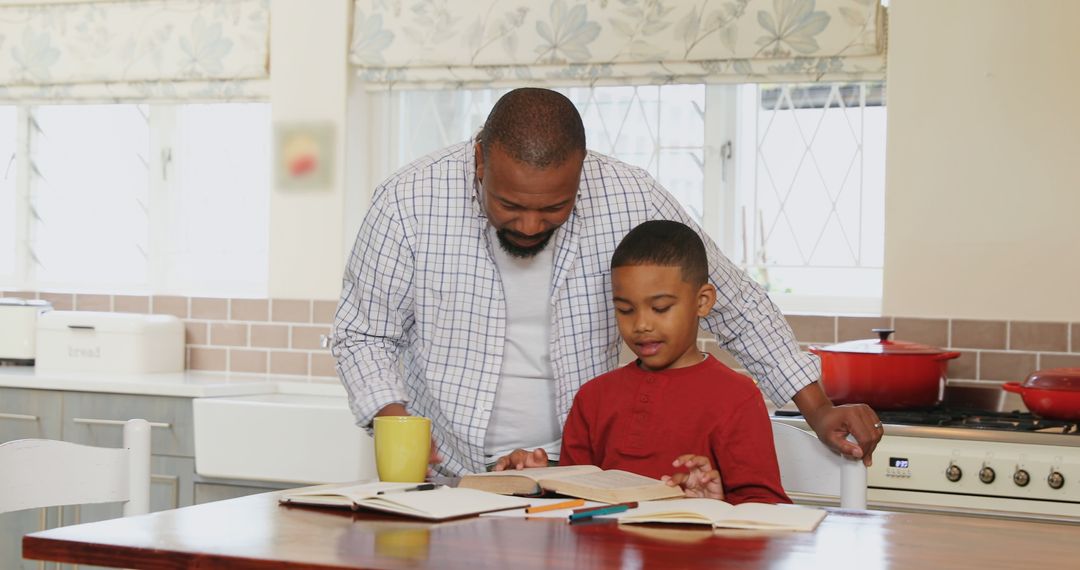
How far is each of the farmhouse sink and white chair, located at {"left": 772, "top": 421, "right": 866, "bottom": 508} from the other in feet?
4.90

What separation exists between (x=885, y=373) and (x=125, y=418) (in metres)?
1.97

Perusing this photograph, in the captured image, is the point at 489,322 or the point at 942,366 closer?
the point at 489,322

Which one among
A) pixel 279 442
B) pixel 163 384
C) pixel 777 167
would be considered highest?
pixel 777 167

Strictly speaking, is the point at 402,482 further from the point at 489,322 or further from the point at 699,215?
the point at 699,215

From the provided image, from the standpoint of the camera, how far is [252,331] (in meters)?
3.87

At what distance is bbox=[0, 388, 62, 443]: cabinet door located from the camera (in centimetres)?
342

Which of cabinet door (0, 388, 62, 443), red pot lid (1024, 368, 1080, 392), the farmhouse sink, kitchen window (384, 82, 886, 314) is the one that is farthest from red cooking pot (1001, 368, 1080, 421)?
cabinet door (0, 388, 62, 443)

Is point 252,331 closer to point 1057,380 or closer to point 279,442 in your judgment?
point 279,442

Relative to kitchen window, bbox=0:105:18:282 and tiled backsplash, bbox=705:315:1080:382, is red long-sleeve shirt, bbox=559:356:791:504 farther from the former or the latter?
kitchen window, bbox=0:105:18:282

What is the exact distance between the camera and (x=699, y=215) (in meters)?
3.61

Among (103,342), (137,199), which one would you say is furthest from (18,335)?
(137,199)

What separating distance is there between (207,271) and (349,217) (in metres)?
0.60

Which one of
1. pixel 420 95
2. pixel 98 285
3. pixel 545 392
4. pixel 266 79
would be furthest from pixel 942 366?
pixel 98 285

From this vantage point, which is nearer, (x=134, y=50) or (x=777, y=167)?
(x=777, y=167)
